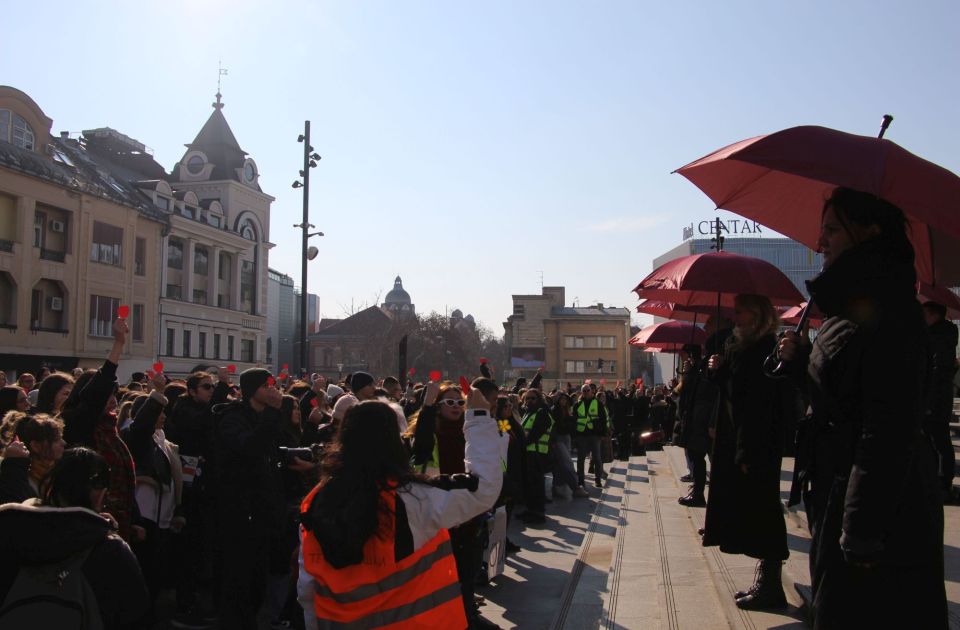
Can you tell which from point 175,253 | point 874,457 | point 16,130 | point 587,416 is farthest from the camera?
point 175,253

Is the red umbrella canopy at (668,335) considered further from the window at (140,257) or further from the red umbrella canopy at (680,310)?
the window at (140,257)

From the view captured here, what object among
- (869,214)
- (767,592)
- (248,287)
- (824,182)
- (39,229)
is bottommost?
(767,592)

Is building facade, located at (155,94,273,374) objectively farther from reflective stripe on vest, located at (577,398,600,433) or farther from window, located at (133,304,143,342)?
reflective stripe on vest, located at (577,398,600,433)

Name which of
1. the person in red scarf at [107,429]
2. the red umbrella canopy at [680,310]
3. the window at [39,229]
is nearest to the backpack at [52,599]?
the person in red scarf at [107,429]

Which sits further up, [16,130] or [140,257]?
[16,130]

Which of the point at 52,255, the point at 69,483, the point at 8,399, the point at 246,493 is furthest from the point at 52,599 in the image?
the point at 52,255

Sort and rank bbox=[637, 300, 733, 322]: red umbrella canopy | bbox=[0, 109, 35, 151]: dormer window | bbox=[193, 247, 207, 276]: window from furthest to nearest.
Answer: bbox=[193, 247, 207, 276]: window → bbox=[0, 109, 35, 151]: dormer window → bbox=[637, 300, 733, 322]: red umbrella canopy

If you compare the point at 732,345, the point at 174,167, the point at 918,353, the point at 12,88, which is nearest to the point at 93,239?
the point at 12,88

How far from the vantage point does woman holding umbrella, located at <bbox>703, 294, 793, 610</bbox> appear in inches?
216

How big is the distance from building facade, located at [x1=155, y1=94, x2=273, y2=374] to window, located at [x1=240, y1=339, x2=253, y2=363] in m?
0.07

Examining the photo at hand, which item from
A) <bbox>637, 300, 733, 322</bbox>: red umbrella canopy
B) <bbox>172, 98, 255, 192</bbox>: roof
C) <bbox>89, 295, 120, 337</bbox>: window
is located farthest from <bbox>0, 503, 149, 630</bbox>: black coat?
<bbox>172, 98, 255, 192</bbox>: roof

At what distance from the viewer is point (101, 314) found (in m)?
43.9

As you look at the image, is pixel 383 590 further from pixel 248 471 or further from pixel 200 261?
pixel 200 261

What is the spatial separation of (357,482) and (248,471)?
3.18 meters
